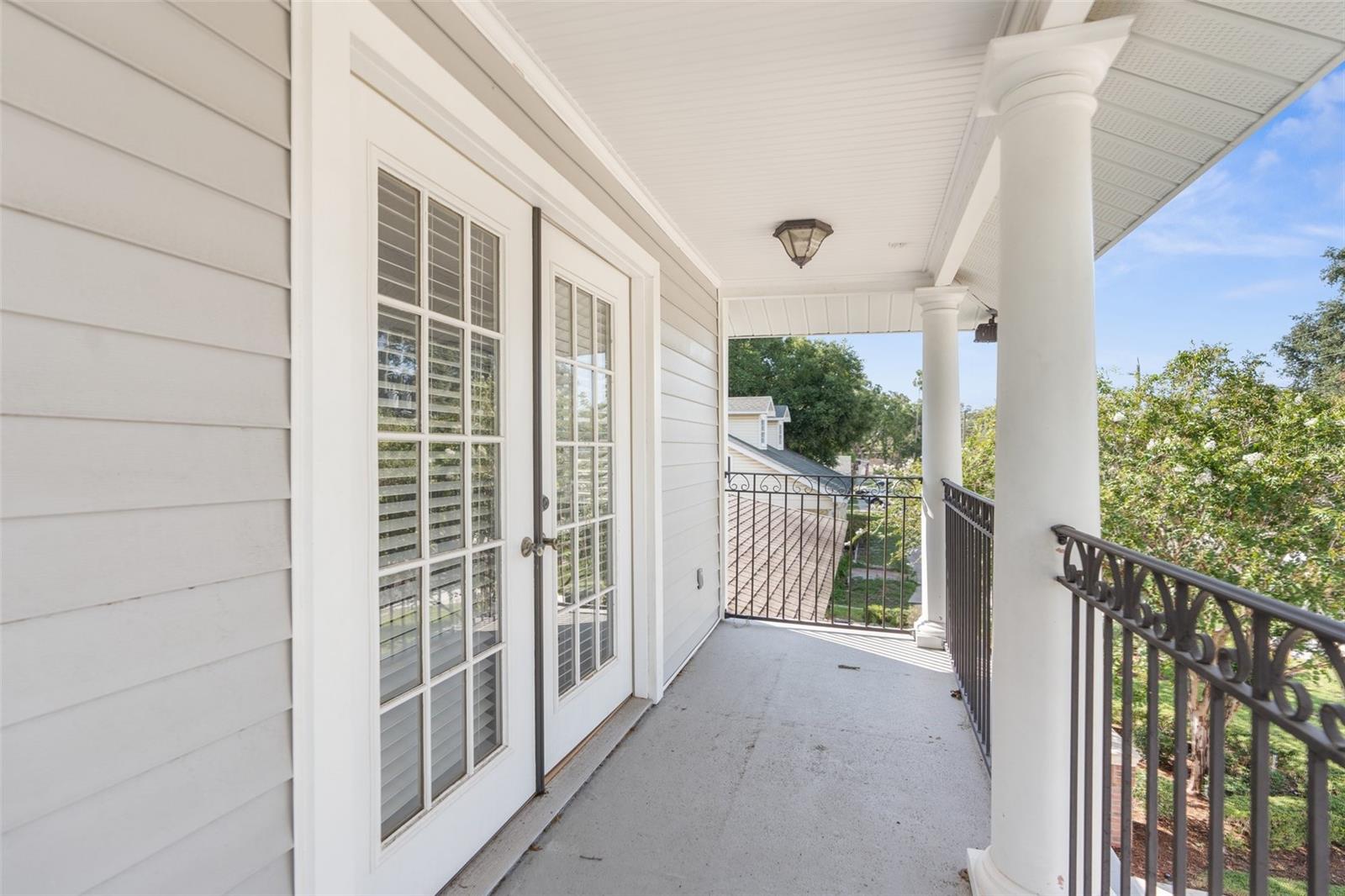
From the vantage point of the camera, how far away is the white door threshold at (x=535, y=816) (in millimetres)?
1795

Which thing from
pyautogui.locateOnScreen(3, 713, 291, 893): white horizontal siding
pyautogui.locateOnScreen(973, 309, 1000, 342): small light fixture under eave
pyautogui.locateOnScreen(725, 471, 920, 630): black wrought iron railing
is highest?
pyautogui.locateOnScreen(973, 309, 1000, 342): small light fixture under eave

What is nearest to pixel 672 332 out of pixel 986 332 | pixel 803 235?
pixel 803 235

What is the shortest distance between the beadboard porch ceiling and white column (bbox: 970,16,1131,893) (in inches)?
5.6

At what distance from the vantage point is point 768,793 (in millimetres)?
2324

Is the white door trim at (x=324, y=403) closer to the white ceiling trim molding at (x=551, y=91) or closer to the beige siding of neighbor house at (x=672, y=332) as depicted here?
the beige siding of neighbor house at (x=672, y=332)

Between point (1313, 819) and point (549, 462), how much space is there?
6.43ft

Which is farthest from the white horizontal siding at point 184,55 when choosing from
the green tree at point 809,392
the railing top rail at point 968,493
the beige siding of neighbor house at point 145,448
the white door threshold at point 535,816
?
the green tree at point 809,392

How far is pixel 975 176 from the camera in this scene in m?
2.50

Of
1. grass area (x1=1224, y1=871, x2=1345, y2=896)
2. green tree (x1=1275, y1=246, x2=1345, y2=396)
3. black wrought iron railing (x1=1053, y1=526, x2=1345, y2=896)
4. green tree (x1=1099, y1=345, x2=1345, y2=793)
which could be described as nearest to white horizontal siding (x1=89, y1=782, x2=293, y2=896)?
black wrought iron railing (x1=1053, y1=526, x2=1345, y2=896)

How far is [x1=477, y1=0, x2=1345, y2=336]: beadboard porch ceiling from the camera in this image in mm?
1658

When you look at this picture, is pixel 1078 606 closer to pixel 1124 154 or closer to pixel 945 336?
pixel 1124 154

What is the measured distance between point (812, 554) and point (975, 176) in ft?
25.5

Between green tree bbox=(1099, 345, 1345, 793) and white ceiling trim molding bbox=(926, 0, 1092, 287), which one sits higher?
white ceiling trim molding bbox=(926, 0, 1092, 287)

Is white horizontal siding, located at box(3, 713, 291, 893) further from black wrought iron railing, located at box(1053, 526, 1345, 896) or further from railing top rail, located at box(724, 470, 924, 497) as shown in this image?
railing top rail, located at box(724, 470, 924, 497)
